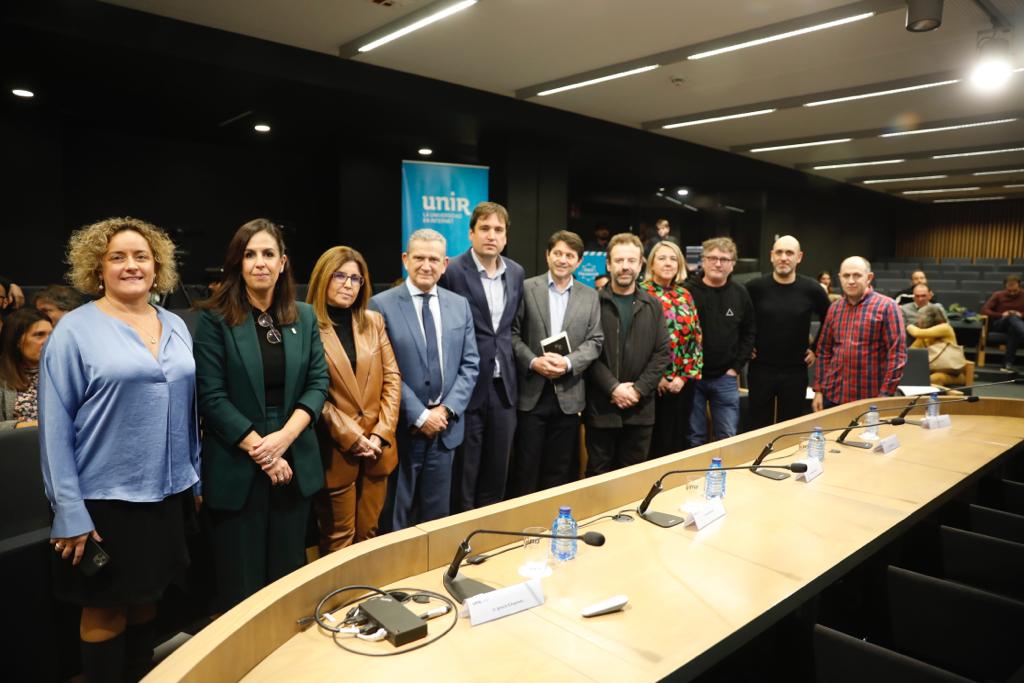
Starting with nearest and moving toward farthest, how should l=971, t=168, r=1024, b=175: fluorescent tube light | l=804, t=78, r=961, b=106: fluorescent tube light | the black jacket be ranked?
the black jacket → l=804, t=78, r=961, b=106: fluorescent tube light → l=971, t=168, r=1024, b=175: fluorescent tube light

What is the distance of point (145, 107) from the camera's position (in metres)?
6.28

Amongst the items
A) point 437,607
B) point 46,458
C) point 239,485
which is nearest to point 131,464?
point 46,458

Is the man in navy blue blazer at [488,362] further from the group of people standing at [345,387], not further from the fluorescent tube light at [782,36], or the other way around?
the fluorescent tube light at [782,36]

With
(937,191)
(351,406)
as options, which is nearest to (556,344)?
(351,406)

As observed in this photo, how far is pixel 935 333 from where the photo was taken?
6234mm

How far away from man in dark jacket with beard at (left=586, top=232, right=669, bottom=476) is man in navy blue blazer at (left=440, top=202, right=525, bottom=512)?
0.47 m

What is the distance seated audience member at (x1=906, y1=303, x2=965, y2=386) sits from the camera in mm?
6238

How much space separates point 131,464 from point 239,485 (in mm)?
356

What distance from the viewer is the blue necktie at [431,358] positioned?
2822 millimetres

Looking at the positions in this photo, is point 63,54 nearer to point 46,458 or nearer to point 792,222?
point 46,458

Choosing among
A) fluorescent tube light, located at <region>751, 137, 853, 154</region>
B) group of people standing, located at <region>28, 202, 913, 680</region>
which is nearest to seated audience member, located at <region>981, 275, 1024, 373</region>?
fluorescent tube light, located at <region>751, 137, 853, 154</region>

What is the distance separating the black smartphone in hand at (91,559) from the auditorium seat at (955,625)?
Result: 216 cm

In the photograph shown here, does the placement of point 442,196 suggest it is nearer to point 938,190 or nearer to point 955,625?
point 955,625

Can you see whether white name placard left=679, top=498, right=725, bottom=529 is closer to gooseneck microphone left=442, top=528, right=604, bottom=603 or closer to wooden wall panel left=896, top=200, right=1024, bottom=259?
gooseneck microphone left=442, top=528, right=604, bottom=603
